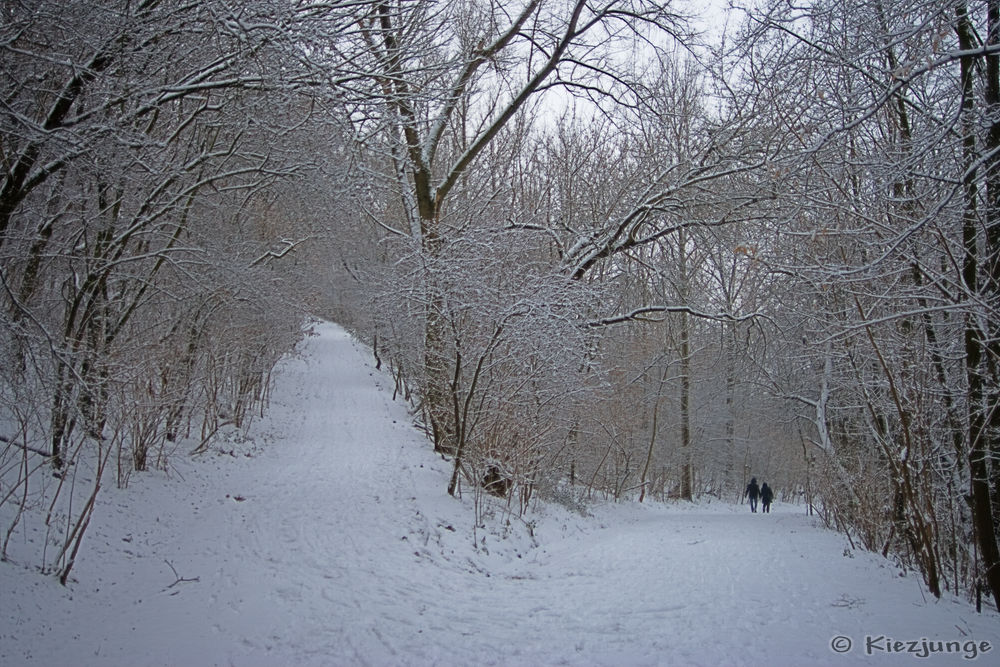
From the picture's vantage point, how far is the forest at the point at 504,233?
4.03 m

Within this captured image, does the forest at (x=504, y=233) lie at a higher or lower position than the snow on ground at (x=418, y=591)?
higher

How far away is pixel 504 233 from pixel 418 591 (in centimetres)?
496

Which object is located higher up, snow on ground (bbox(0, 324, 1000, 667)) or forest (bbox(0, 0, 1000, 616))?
forest (bbox(0, 0, 1000, 616))

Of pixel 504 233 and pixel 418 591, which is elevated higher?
pixel 504 233

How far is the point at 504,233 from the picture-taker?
851cm

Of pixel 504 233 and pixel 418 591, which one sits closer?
pixel 418 591

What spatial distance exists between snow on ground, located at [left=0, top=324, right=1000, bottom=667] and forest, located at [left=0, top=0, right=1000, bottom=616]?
59cm

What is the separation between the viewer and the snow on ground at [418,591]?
14.0 feet

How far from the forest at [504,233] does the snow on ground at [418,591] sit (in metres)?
0.59

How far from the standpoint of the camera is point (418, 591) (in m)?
5.58

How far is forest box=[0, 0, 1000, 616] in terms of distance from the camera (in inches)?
159

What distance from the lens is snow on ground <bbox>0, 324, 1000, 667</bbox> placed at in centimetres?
425

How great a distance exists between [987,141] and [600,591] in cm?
495

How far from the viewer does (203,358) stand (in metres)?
10.7
